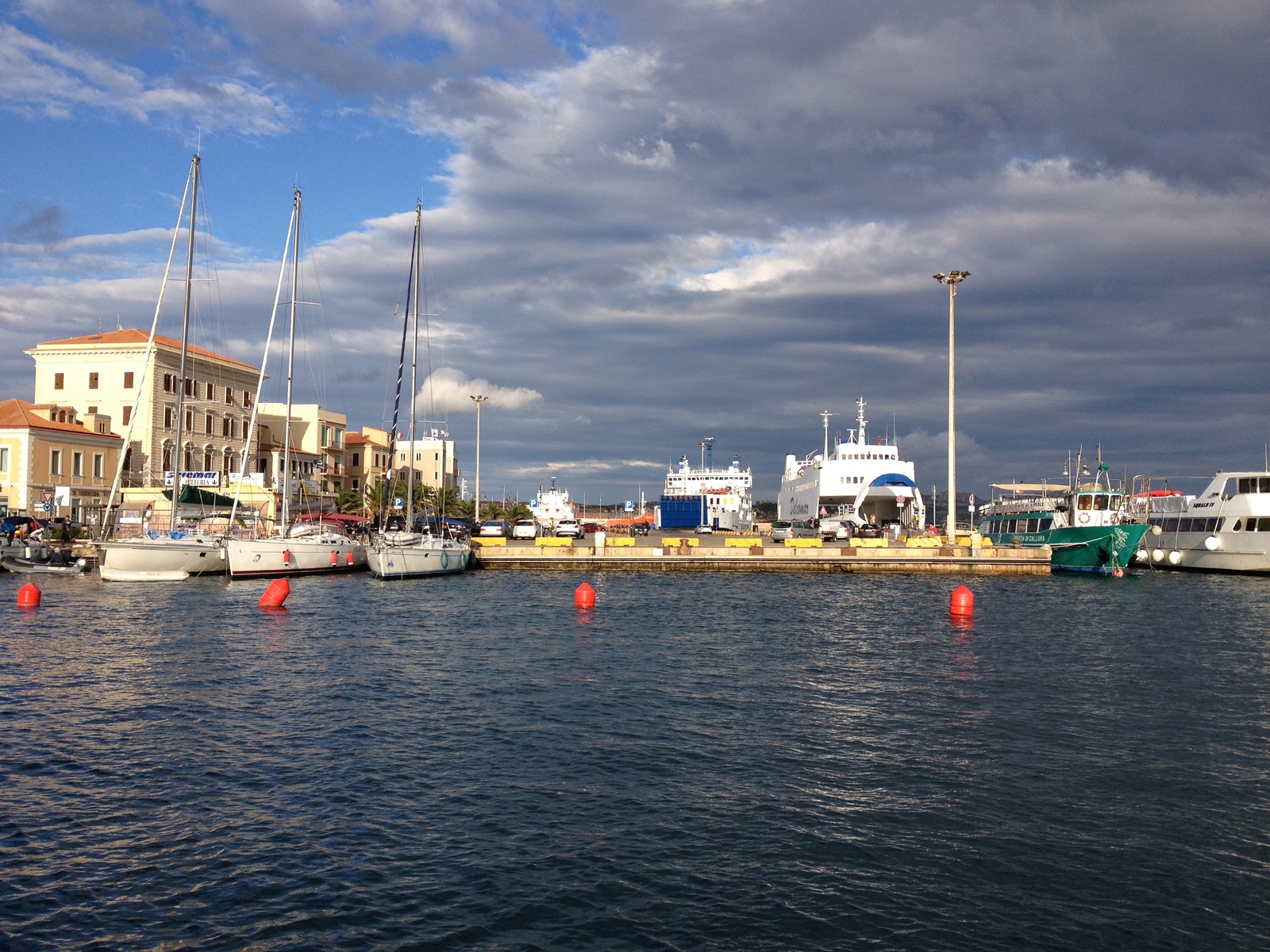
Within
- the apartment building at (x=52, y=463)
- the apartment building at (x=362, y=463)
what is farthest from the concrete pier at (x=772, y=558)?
the apartment building at (x=362, y=463)

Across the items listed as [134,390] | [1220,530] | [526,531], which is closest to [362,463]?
[134,390]

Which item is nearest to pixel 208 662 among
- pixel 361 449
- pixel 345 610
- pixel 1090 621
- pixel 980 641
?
pixel 345 610

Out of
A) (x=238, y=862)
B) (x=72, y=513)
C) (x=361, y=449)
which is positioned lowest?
(x=238, y=862)

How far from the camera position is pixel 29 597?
36.0m

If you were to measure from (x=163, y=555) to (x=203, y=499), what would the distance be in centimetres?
935

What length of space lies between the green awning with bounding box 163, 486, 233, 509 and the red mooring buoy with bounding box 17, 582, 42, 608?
15.1 meters

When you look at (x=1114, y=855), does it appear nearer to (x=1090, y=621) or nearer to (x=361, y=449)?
(x=1090, y=621)

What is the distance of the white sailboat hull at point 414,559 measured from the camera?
47656mm

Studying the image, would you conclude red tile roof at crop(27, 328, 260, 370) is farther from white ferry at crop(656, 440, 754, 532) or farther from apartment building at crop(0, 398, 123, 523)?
white ferry at crop(656, 440, 754, 532)

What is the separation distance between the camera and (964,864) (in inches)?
471

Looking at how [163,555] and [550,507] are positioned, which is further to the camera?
[550,507]

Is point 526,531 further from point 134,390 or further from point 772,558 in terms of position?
point 134,390

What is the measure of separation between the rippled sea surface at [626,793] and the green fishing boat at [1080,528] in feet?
93.0

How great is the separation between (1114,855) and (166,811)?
13.2m
